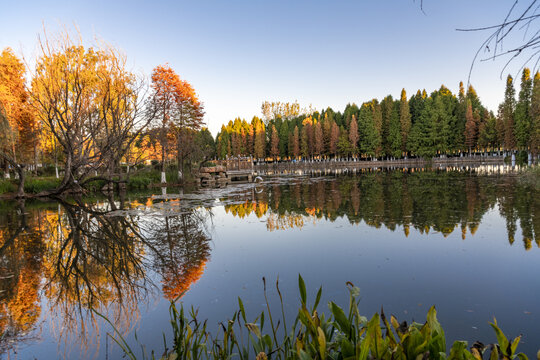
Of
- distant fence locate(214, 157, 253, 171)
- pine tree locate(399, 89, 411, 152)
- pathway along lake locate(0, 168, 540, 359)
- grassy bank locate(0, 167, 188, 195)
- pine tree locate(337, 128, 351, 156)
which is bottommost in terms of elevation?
pathway along lake locate(0, 168, 540, 359)

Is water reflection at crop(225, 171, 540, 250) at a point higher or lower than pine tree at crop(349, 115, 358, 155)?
lower

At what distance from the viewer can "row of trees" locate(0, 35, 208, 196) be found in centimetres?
1541

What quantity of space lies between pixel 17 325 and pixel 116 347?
169 centimetres

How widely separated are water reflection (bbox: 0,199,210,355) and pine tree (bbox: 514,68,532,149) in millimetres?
53924

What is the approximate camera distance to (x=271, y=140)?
3332 inches

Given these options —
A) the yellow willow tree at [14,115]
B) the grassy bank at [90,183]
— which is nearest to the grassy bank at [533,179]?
the grassy bank at [90,183]

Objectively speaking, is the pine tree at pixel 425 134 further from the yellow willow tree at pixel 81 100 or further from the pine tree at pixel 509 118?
the yellow willow tree at pixel 81 100

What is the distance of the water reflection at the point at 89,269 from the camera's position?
434cm

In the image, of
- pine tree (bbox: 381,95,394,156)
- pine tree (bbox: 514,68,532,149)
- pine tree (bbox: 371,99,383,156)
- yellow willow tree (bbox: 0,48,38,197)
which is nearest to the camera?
yellow willow tree (bbox: 0,48,38,197)

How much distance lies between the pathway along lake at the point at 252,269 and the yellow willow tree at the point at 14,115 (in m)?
17.5

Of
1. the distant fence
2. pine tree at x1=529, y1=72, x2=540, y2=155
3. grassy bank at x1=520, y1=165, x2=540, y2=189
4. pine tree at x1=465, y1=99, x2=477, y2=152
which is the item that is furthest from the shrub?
pine tree at x1=465, y1=99, x2=477, y2=152

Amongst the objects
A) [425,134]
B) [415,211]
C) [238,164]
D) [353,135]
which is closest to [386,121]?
[353,135]

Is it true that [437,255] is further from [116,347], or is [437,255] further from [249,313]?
[116,347]

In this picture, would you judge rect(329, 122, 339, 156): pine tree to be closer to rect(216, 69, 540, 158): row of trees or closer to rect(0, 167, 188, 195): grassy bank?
rect(216, 69, 540, 158): row of trees
